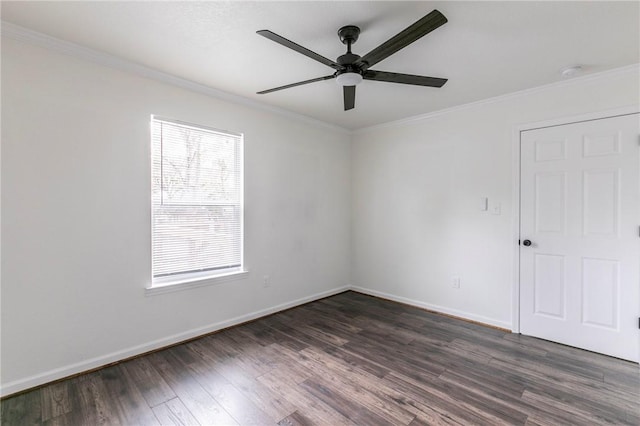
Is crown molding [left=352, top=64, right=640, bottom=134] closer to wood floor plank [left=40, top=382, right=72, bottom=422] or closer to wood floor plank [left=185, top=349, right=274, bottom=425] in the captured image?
wood floor plank [left=185, top=349, right=274, bottom=425]

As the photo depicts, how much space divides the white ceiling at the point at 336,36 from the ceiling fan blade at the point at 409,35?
0.26 meters

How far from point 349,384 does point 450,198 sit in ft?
8.16

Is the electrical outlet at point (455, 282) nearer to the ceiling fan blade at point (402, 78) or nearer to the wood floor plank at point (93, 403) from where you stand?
the ceiling fan blade at point (402, 78)

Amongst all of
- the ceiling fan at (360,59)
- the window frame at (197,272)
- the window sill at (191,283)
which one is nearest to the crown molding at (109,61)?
the window frame at (197,272)

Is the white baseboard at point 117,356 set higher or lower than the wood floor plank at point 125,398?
higher

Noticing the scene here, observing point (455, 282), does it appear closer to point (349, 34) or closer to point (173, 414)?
point (349, 34)

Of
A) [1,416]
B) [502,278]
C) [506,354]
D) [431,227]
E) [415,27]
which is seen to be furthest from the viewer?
[431,227]

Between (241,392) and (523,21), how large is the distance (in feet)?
10.4

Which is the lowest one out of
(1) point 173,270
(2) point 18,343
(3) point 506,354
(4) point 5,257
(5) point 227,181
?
A: (3) point 506,354

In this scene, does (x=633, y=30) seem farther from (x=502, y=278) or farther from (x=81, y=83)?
(x=81, y=83)

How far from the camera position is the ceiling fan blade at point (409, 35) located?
148 centimetres

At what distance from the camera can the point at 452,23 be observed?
1935mm

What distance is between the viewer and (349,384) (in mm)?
2172

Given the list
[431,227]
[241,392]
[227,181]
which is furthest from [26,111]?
[431,227]
